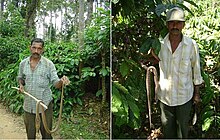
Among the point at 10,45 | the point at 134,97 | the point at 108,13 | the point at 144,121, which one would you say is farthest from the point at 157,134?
the point at 10,45

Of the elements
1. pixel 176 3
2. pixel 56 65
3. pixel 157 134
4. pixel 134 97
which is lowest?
pixel 157 134

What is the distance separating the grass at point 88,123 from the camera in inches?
44.7

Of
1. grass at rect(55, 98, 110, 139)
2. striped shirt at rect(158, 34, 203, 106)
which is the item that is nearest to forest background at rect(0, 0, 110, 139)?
grass at rect(55, 98, 110, 139)

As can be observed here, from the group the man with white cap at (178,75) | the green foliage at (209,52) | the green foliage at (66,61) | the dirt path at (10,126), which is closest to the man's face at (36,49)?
the green foliage at (66,61)

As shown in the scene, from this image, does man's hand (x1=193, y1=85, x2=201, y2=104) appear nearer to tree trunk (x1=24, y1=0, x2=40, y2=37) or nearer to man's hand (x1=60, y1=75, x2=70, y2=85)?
man's hand (x1=60, y1=75, x2=70, y2=85)

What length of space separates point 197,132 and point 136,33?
1.59 feet

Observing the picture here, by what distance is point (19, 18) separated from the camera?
1082 millimetres

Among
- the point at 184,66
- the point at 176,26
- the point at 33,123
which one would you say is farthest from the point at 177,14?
the point at 33,123

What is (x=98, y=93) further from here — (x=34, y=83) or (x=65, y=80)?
(x=34, y=83)

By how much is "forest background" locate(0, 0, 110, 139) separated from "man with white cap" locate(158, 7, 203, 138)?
0.22 meters

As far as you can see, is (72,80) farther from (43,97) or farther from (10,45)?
(10,45)

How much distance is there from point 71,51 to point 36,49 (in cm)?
14

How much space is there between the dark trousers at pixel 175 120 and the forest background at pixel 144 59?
5 cm

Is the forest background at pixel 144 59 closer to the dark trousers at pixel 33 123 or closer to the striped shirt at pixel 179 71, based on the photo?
the striped shirt at pixel 179 71
